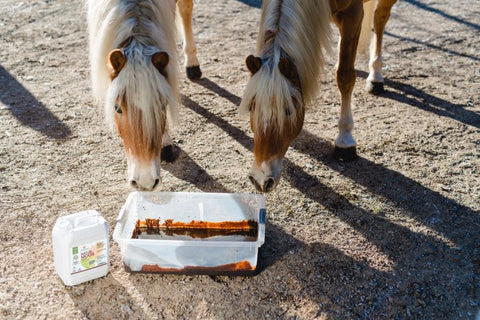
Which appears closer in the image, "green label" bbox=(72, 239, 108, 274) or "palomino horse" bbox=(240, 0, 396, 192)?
"green label" bbox=(72, 239, 108, 274)

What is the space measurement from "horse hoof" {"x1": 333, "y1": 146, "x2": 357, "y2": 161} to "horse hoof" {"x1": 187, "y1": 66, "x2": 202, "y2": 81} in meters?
2.00

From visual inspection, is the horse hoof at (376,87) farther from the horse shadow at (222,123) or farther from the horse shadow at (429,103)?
the horse shadow at (222,123)

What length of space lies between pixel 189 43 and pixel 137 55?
258cm

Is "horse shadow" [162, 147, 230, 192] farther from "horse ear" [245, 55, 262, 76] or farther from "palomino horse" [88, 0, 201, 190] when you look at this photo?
"horse ear" [245, 55, 262, 76]

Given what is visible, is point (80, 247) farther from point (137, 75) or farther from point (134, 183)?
→ point (137, 75)

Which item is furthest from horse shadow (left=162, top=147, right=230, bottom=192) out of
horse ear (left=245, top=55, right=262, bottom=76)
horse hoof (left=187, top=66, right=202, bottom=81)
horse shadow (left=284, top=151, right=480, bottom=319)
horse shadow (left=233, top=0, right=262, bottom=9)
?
horse shadow (left=233, top=0, right=262, bottom=9)

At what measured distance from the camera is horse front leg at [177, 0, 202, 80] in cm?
531

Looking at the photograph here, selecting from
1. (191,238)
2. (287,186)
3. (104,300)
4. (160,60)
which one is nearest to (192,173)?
(287,186)

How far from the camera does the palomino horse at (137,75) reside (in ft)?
9.43

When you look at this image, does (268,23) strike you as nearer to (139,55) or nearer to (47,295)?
(139,55)

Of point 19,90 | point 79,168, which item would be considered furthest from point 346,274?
point 19,90

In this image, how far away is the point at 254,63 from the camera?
301cm

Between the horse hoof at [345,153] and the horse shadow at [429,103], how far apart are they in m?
1.25

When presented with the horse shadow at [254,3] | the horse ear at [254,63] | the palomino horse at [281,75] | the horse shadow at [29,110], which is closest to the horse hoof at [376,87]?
the palomino horse at [281,75]
